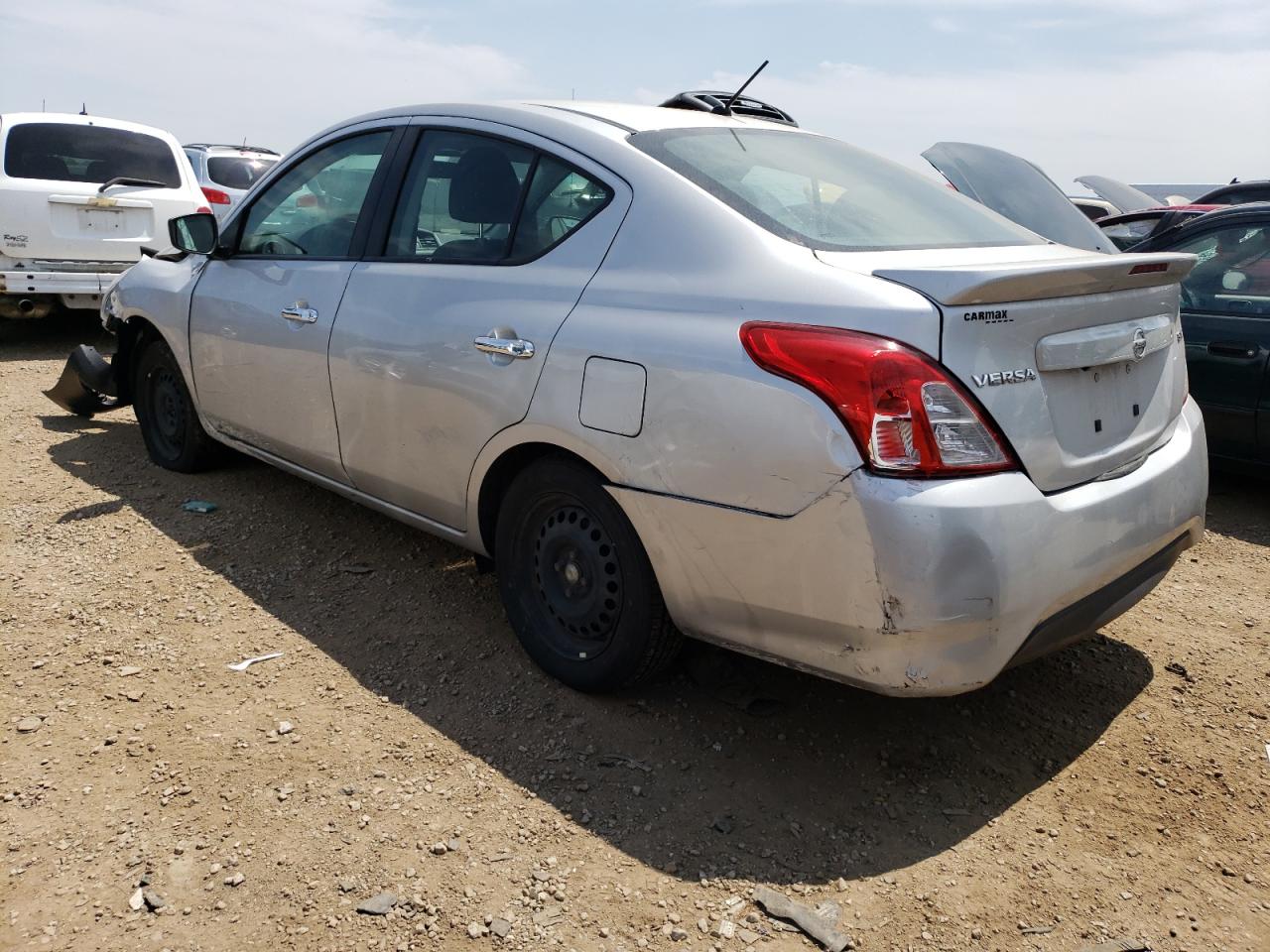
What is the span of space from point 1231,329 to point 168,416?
17.1 ft

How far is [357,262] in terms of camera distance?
145 inches

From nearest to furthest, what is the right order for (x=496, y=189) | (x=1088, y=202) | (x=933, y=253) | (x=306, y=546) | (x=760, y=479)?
(x=760, y=479) < (x=933, y=253) < (x=496, y=189) < (x=306, y=546) < (x=1088, y=202)

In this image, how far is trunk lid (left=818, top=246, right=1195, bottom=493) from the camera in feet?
7.71

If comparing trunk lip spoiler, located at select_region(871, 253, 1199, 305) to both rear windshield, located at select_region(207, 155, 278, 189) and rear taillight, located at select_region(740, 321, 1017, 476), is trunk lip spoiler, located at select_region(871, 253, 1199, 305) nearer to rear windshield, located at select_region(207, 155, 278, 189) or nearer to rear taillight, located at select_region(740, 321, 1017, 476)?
rear taillight, located at select_region(740, 321, 1017, 476)

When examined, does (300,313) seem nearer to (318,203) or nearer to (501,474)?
(318,203)

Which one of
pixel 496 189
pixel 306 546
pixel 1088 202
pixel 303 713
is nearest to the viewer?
pixel 303 713

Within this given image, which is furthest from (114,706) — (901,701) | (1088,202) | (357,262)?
(1088,202)

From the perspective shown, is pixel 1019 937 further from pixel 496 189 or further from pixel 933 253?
pixel 496 189

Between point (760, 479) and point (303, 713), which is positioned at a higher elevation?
point (760, 479)

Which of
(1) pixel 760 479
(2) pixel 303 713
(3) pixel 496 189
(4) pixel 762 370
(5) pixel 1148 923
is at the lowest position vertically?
(5) pixel 1148 923

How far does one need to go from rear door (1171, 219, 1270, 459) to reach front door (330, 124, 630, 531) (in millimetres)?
3607

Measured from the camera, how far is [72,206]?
788cm

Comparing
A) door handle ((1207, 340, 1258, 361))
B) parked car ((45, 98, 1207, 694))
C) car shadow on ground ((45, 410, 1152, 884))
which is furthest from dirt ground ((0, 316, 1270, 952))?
door handle ((1207, 340, 1258, 361))

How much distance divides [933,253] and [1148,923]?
165 cm
